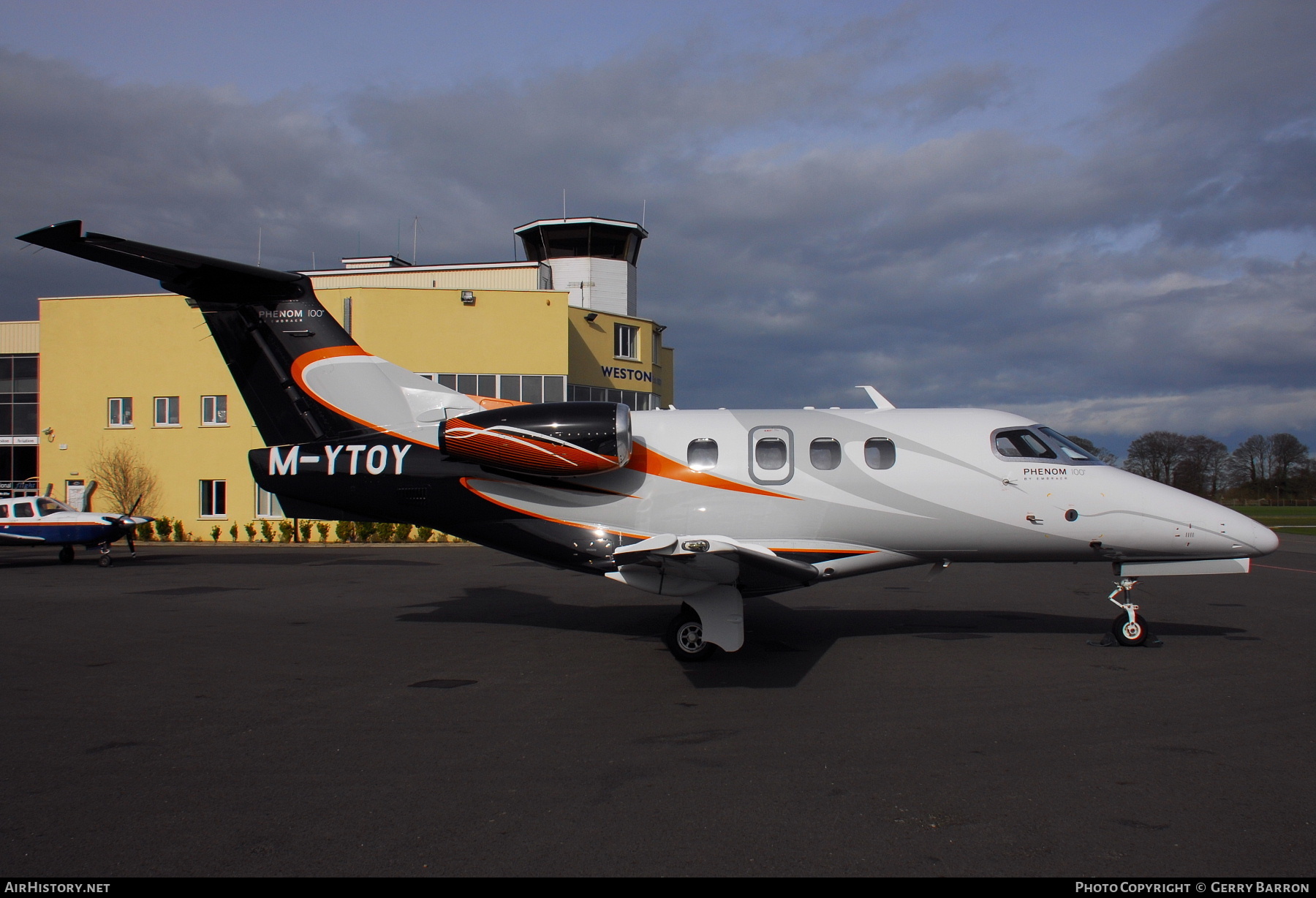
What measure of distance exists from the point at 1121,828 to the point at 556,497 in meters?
7.08

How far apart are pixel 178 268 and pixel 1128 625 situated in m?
12.8

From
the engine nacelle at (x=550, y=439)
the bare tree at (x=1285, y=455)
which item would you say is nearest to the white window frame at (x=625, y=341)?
the engine nacelle at (x=550, y=439)

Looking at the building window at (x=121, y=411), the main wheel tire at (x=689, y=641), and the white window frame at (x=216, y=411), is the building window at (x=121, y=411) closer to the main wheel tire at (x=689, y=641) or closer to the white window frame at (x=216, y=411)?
the white window frame at (x=216, y=411)

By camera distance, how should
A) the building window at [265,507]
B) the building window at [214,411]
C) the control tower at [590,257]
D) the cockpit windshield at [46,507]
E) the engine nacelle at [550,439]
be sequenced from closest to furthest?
the engine nacelle at [550,439] → the cockpit windshield at [46,507] → the building window at [265,507] → the building window at [214,411] → the control tower at [590,257]

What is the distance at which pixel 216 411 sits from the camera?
3262 cm

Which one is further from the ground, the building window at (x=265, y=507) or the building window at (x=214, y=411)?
the building window at (x=214, y=411)

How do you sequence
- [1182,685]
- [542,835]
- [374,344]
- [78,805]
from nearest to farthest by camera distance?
[542,835] < [78,805] < [1182,685] < [374,344]

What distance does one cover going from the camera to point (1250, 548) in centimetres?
995

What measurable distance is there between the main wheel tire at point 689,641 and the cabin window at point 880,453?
3.00 m

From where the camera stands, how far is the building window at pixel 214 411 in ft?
107

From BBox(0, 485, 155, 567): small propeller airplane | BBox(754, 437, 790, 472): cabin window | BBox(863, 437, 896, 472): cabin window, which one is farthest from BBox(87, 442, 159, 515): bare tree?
BBox(863, 437, 896, 472): cabin window

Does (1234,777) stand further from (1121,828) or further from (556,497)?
(556,497)

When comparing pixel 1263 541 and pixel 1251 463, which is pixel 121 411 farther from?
pixel 1251 463
